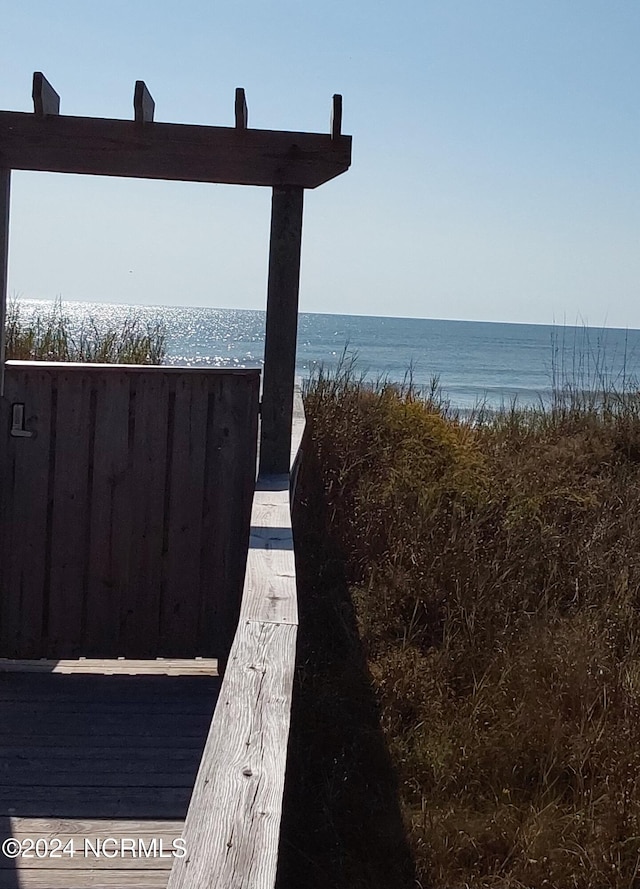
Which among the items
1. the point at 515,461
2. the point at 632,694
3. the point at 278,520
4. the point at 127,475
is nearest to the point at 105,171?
the point at 127,475

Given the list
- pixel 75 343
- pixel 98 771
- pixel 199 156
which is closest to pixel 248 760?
pixel 98 771

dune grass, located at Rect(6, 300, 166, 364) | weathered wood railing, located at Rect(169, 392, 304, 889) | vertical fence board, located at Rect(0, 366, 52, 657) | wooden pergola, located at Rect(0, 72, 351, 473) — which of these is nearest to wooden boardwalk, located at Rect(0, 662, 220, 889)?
vertical fence board, located at Rect(0, 366, 52, 657)

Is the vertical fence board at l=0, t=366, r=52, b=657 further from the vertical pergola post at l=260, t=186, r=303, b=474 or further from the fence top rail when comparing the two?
the vertical pergola post at l=260, t=186, r=303, b=474

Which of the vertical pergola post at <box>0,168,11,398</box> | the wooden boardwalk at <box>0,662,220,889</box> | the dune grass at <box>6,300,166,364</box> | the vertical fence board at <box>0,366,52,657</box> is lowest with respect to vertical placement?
the wooden boardwalk at <box>0,662,220,889</box>

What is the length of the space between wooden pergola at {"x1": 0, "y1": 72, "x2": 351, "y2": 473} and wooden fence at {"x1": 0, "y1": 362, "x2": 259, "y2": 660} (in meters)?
0.66

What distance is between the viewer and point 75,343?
29.6ft

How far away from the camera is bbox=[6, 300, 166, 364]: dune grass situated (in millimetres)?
8391

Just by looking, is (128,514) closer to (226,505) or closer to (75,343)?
(226,505)

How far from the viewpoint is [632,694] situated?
4.35 m

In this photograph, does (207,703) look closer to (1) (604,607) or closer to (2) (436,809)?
(2) (436,809)

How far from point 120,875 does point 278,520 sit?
1.24 m

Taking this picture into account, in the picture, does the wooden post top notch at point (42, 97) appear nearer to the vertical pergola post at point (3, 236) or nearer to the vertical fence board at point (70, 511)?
the vertical pergola post at point (3, 236)

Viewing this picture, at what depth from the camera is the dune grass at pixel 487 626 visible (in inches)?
143

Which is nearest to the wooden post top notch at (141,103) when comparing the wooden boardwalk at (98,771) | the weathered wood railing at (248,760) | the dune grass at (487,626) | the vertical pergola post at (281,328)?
the vertical pergola post at (281,328)
